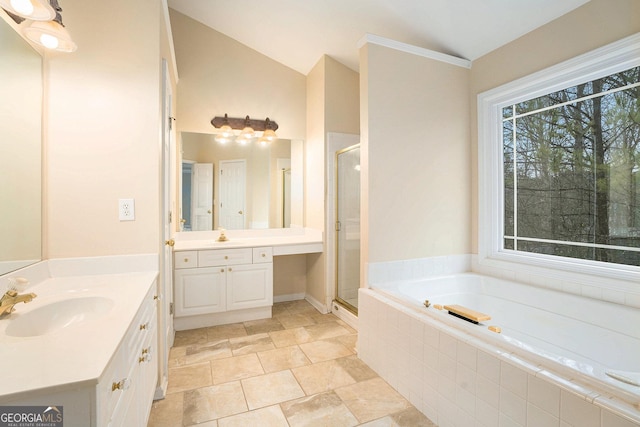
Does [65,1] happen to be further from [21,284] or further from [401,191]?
[401,191]

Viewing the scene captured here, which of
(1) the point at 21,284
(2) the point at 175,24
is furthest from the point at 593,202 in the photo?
(2) the point at 175,24

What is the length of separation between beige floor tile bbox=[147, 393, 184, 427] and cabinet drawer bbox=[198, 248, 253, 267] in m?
1.22

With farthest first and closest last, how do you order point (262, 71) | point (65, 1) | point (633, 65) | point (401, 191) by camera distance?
point (262, 71)
point (401, 191)
point (633, 65)
point (65, 1)

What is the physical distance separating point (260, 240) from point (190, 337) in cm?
119

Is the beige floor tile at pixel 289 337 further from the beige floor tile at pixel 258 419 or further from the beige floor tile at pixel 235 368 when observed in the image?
the beige floor tile at pixel 258 419

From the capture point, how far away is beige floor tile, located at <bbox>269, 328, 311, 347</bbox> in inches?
105

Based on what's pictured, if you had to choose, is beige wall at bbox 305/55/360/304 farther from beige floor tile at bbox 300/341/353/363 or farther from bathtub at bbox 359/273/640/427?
bathtub at bbox 359/273/640/427

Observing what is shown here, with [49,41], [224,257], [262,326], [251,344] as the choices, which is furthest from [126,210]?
[262,326]

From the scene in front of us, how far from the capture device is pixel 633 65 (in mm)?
1847

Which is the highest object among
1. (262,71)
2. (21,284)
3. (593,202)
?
(262,71)

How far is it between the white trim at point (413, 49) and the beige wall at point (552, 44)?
0.16 meters

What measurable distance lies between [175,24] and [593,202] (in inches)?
161

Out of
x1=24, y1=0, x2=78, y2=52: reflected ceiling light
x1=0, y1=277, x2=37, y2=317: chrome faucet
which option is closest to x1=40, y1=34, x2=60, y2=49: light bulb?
x1=24, y1=0, x2=78, y2=52: reflected ceiling light

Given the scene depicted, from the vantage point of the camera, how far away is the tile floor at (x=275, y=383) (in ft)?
5.73
